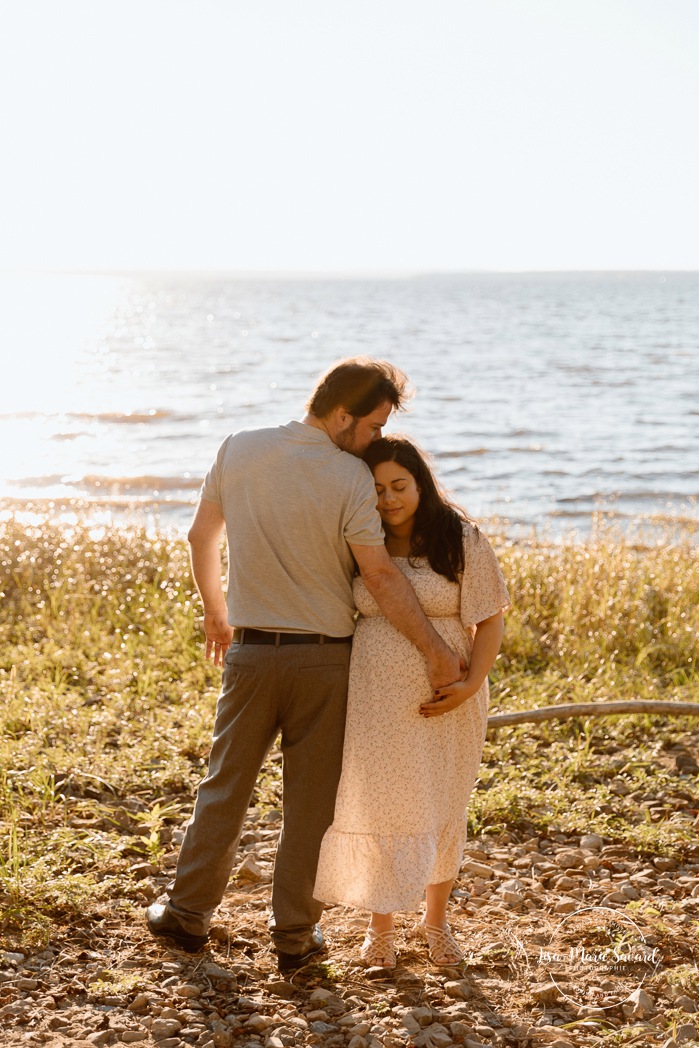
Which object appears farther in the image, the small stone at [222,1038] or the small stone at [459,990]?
the small stone at [459,990]

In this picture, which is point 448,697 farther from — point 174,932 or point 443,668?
point 174,932

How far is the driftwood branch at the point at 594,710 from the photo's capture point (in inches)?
234

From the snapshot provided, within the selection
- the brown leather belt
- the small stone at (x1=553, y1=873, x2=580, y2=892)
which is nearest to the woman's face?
the brown leather belt

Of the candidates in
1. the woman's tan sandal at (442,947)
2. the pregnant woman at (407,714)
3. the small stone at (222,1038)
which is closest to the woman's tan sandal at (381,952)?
the pregnant woman at (407,714)

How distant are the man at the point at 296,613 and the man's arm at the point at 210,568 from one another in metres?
0.02

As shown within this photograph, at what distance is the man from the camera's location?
12.4 feet

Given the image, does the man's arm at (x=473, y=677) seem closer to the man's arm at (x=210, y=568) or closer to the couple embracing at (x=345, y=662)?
the couple embracing at (x=345, y=662)

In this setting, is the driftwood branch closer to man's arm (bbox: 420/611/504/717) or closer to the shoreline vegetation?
the shoreline vegetation

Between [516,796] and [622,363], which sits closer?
[516,796]

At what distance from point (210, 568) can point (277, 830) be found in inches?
70.5

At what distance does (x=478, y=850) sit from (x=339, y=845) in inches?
52.2

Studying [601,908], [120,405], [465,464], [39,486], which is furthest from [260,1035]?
[120,405]

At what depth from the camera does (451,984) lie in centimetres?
387

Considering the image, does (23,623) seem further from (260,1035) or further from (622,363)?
(622,363)
